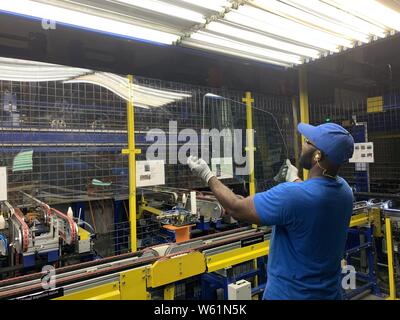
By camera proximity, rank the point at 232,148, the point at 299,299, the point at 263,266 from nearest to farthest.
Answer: the point at 299,299, the point at 263,266, the point at 232,148

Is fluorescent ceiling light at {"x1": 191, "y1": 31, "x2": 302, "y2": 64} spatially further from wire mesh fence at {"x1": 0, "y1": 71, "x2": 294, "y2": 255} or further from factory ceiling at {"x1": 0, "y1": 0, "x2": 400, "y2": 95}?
wire mesh fence at {"x1": 0, "y1": 71, "x2": 294, "y2": 255}

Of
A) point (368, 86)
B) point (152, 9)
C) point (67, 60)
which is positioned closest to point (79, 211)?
point (67, 60)

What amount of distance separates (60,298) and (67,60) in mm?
2399

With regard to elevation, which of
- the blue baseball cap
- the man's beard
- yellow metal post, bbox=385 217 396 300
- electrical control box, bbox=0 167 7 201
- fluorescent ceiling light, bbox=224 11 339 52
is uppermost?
fluorescent ceiling light, bbox=224 11 339 52

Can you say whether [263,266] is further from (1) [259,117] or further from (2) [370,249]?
(1) [259,117]

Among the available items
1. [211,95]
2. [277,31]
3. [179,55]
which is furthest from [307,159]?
[179,55]

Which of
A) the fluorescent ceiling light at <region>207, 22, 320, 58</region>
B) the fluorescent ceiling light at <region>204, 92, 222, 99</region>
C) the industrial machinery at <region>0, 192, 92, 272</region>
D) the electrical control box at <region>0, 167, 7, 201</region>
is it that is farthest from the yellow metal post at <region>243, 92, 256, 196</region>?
the electrical control box at <region>0, 167, 7, 201</region>

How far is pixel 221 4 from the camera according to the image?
5.63 feet

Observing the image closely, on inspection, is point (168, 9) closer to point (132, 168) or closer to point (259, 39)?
point (259, 39)

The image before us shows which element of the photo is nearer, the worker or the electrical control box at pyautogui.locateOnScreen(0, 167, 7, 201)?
the worker

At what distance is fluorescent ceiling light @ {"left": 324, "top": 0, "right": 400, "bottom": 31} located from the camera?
69.1 inches

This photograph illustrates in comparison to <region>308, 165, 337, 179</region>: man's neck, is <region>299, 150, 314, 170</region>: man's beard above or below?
above

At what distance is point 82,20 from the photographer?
186 cm

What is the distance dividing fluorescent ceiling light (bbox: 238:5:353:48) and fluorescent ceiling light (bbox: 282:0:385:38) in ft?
0.52
